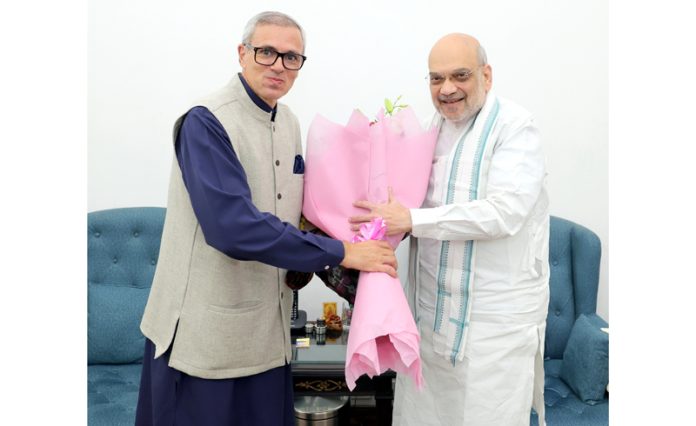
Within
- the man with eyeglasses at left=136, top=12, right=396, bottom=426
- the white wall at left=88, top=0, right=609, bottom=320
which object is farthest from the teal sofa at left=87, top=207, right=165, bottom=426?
the man with eyeglasses at left=136, top=12, right=396, bottom=426

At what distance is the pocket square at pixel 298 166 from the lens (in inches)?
71.3

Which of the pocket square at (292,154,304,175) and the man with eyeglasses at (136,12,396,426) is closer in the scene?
the man with eyeglasses at (136,12,396,426)

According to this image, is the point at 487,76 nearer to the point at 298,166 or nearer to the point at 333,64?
the point at 298,166

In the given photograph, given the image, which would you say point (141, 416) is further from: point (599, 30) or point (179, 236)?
point (599, 30)

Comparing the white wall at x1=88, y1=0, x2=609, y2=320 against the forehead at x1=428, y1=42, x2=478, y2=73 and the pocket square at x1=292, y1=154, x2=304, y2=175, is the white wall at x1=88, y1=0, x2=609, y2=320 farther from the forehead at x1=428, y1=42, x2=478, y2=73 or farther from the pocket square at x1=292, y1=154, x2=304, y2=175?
the pocket square at x1=292, y1=154, x2=304, y2=175

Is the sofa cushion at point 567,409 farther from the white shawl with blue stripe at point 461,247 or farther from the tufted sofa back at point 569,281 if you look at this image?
the white shawl with blue stripe at point 461,247

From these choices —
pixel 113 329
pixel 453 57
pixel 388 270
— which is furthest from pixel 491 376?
pixel 113 329

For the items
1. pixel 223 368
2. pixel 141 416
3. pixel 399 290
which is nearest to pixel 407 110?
pixel 399 290

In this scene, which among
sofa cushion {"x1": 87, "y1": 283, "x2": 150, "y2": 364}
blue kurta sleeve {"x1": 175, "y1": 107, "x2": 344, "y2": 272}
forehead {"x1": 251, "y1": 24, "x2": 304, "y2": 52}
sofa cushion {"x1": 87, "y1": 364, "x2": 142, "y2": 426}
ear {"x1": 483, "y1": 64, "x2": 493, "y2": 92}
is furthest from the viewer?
sofa cushion {"x1": 87, "y1": 283, "x2": 150, "y2": 364}

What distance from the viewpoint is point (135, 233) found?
3.09 meters

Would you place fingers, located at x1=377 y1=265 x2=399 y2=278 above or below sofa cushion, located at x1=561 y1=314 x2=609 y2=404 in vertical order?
above

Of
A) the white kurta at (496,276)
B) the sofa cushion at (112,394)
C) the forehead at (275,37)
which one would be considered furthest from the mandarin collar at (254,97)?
the sofa cushion at (112,394)

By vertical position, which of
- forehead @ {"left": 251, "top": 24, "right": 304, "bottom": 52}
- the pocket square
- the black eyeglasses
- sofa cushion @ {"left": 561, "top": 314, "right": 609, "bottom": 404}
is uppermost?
forehead @ {"left": 251, "top": 24, "right": 304, "bottom": 52}

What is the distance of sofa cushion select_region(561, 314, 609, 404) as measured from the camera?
260 cm
